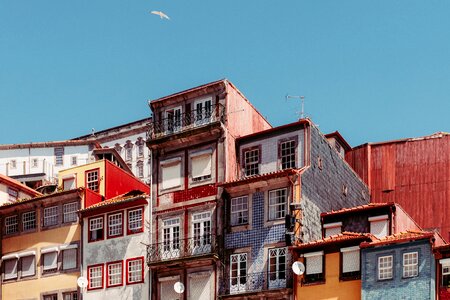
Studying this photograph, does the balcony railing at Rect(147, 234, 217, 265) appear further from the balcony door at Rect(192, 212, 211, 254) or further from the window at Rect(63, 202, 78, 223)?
the window at Rect(63, 202, 78, 223)

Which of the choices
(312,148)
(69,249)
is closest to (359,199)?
(312,148)

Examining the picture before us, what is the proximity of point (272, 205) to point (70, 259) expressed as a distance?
61.4 feet

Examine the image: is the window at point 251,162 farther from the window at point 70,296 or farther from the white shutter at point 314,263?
the window at point 70,296

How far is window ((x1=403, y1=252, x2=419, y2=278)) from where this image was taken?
59.6 m

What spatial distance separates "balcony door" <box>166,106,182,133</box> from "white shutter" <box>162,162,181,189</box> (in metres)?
2.91

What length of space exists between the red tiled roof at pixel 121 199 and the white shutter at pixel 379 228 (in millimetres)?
18099

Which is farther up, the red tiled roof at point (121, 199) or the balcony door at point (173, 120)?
the balcony door at point (173, 120)

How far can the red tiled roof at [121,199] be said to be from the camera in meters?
74.8

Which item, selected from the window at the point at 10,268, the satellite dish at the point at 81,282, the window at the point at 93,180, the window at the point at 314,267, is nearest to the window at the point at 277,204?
the window at the point at 314,267

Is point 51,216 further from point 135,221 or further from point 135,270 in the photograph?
point 135,270

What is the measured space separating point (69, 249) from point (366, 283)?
26.7m

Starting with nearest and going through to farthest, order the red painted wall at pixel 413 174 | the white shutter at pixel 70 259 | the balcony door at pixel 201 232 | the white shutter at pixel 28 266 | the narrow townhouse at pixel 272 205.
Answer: the narrow townhouse at pixel 272 205 → the balcony door at pixel 201 232 → the white shutter at pixel 70 259 → the white shutter at pixel 28 266 → the red painted wall at pixel 413 174

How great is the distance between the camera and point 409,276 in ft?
196

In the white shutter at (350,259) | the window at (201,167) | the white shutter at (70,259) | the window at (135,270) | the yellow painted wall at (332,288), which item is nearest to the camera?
the yellow painted wall at (332,288)
